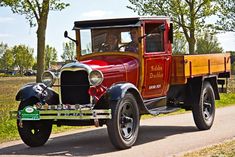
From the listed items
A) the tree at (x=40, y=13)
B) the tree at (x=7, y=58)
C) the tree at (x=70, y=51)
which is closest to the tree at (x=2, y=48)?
the tree at (x=7, y=58)

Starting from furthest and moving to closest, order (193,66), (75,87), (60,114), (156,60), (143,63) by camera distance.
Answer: (193,66), (156,60), (143,63), (75,87), (60,114)

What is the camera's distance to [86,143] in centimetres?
1055

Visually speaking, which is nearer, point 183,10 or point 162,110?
point 162,110

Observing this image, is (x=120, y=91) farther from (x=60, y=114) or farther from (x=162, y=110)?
(x=162, y=110)

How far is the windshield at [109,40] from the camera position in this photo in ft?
35.7

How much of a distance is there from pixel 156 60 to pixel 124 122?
6.95ft

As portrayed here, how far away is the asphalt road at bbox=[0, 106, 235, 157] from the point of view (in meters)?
9.23

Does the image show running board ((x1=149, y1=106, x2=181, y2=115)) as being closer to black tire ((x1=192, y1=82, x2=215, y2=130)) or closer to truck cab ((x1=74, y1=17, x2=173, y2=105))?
truck cab ((x1=74, y1=17, x2=173, y2=105))

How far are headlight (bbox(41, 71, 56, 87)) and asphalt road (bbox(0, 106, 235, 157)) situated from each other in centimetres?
126

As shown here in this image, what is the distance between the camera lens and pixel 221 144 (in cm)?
971

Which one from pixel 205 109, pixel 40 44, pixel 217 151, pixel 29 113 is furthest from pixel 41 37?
pixel 217 151

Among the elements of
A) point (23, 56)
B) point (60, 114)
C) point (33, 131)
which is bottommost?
point (33, 131)

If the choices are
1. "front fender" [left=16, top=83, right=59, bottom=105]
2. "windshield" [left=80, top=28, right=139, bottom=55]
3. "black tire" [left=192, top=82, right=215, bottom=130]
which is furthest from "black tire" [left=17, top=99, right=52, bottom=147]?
"black tire" [left=192, top=82, right=215, bottom=130]

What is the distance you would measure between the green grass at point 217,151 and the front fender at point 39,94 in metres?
3.07
